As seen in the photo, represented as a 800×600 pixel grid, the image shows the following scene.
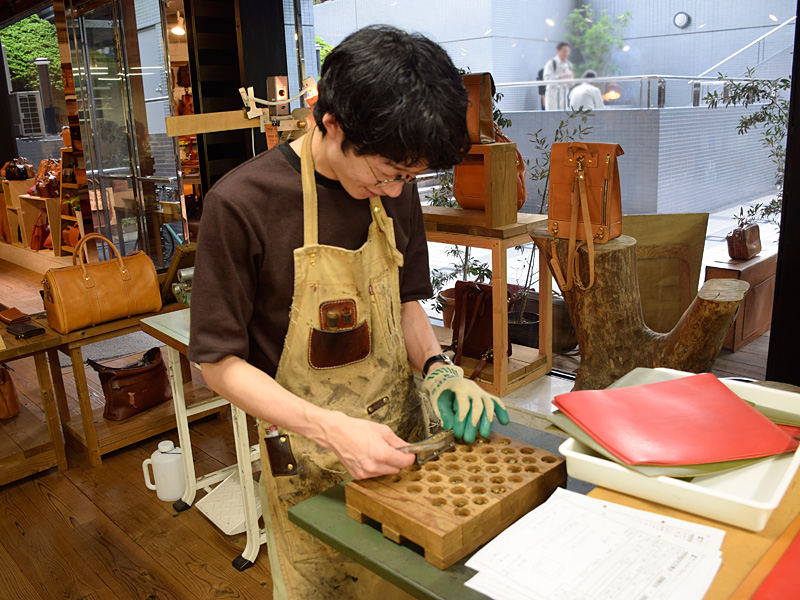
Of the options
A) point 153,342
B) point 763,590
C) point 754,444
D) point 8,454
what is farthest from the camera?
point 153,342

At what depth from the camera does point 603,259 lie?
9.41 feet

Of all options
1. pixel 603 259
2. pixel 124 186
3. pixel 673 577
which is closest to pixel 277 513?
pixel 673 577

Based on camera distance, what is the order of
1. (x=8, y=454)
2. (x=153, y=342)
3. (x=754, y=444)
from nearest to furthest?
1. (x=754, y=444)
2. (x=8, y=454)
3. (x=153, y=342)

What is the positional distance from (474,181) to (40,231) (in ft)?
20.4

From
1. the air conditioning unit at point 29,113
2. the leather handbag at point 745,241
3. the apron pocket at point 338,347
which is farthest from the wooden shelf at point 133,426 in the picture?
the air conditioning unit at point 29,113

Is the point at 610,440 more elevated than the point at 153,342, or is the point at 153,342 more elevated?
the point at 610,440

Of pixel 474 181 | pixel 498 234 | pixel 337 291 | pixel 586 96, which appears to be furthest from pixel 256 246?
pixel 586 96

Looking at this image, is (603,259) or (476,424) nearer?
(476,424)

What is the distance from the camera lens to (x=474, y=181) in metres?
3.48

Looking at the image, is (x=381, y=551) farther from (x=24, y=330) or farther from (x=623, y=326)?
(x=24, y=330)

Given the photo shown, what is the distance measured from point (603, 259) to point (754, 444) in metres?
1.78

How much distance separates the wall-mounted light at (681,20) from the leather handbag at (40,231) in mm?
6910

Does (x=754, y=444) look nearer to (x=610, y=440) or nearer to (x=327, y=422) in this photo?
(x=610, y=440)

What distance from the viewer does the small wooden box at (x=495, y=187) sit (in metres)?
3.32
